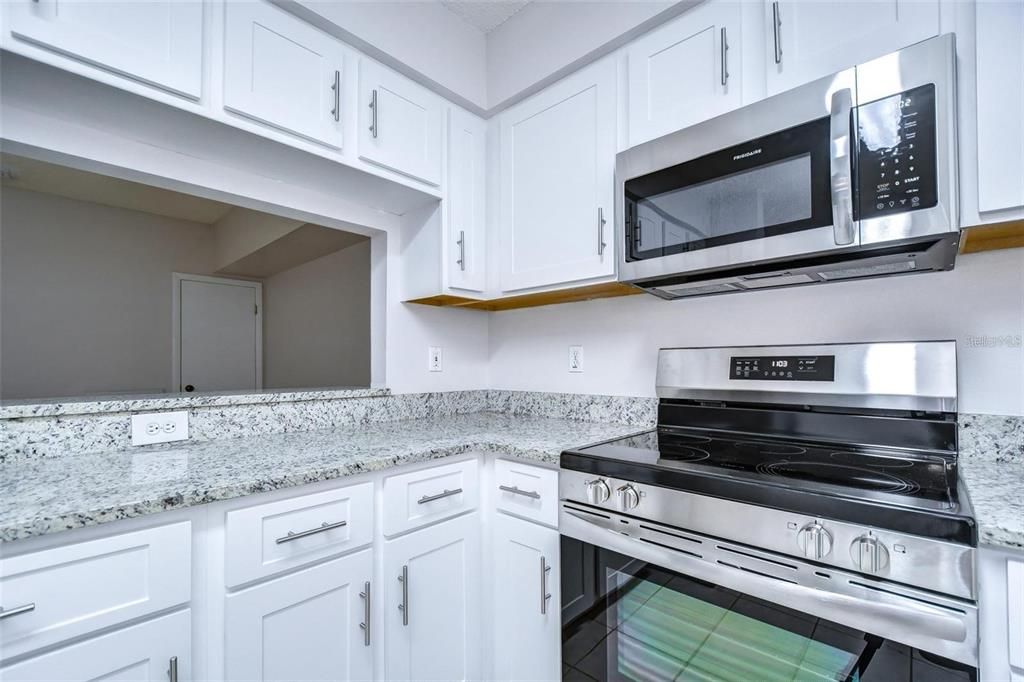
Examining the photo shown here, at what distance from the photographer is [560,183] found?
172 centimetres

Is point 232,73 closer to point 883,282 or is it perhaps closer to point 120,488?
point 120,488

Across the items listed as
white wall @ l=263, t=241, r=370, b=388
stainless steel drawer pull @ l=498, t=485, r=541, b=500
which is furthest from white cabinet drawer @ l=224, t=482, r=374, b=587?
white wall @ l=263, t=241, r=370, b=388

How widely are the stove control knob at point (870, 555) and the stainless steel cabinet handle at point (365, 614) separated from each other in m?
1.10

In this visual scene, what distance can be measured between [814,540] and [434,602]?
3.37 ft

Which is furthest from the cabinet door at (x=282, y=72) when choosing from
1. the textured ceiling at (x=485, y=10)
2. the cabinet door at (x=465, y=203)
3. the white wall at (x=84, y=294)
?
the white wall at (x=84, y=294)

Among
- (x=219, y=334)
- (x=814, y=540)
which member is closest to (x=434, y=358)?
(x=814, y=540)

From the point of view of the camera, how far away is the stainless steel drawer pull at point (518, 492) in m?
1.36

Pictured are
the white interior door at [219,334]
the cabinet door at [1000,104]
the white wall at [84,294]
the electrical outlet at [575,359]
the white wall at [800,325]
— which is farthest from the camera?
the white interior door at [219,334]

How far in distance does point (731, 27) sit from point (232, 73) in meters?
1.44

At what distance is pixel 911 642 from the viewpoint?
76cm

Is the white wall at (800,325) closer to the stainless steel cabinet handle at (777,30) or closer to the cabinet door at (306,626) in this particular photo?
the stainless steel cabinet handle at (777,30)

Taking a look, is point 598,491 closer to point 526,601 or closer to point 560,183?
point 526,601

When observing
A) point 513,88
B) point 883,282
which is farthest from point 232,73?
point 883,282

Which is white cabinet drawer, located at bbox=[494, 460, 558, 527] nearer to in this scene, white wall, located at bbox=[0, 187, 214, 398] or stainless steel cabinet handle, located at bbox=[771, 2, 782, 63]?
stainless steel cabinet handle, located at bbox=[771, 2, 782, 63]
